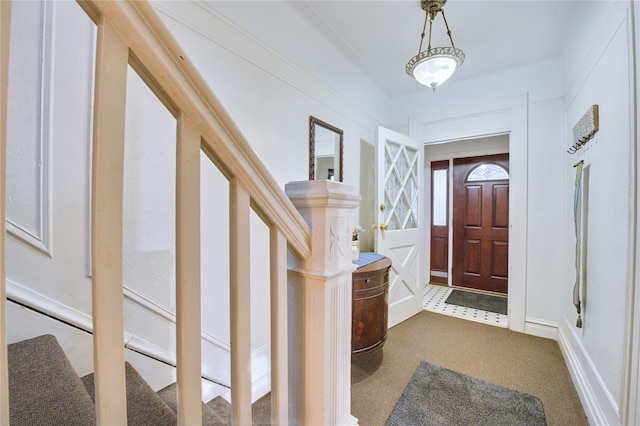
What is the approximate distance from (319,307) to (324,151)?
1.78 meters

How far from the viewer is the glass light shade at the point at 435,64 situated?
1.73 meters

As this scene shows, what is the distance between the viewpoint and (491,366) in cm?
202

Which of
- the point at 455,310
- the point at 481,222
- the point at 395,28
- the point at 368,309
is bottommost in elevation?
the point at 455,310

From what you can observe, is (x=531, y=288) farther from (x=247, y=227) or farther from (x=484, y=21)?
(x=247, y=227)

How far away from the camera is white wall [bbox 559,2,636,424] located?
122cm

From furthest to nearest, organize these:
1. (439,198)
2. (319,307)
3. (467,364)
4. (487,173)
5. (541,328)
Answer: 1. (439,198)
2. (487,173)
3. (541,328)
4. (467,364)
5. (319,307)

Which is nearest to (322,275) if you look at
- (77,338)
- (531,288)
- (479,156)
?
(77,338)

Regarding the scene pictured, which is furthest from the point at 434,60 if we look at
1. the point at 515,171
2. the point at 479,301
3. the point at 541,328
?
the point at 479,301

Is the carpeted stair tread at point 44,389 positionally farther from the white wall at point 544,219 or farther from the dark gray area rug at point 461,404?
the white wall at point 544,219

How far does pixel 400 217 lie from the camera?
299 cm

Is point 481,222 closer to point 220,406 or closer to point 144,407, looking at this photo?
point 220,406

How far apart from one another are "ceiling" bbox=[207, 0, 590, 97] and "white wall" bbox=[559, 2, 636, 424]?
53 centimetres

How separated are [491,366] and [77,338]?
2.57 metres

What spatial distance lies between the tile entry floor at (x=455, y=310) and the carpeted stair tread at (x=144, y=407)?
9.91ft
